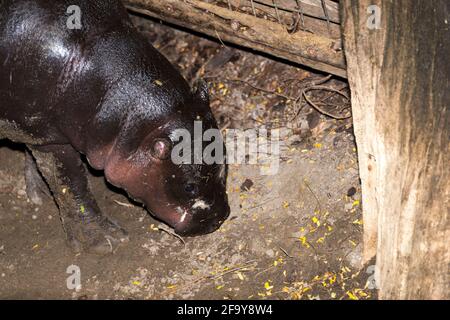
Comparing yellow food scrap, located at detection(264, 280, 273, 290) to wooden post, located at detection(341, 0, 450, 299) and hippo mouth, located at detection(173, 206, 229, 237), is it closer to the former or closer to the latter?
hippo mouth, located at detection(173, 206, 229, 237)

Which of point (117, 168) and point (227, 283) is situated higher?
point (117, 168)

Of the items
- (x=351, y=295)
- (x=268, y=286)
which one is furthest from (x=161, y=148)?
(x=351, y=295)

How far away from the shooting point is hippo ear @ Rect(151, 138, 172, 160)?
18.1 ft

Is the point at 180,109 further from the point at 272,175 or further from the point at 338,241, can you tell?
the point at 338,241

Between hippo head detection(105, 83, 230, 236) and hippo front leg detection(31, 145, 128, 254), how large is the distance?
459mm

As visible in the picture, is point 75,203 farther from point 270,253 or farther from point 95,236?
point 270,253

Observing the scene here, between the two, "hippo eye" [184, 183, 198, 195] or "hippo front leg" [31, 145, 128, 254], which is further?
"hippo front leg" [31, 145, 128, 254]

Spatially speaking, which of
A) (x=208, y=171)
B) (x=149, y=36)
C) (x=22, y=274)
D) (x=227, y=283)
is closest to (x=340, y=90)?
(x=208, y=171)

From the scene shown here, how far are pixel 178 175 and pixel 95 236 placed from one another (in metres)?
1.17

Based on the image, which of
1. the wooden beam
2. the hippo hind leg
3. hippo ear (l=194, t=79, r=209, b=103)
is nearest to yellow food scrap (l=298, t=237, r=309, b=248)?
hippo ear (l=194, t=79, r=209, b=103)

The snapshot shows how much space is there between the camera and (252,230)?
5.95 m

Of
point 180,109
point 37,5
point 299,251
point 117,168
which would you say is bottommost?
point 299,251

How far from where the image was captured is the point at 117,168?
578 cm
